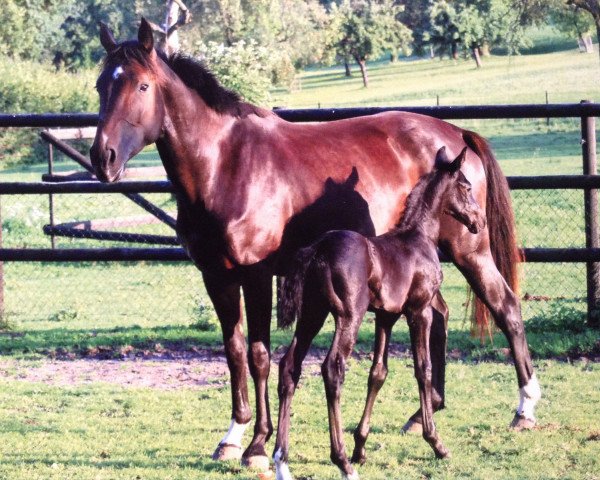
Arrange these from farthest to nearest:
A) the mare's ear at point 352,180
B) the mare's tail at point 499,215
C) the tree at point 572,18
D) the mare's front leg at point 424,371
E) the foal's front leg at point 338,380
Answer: the tree at point 572,18, the mare's tail at point 499,215, the mare's ear at point 352,180, the mare's front leg at point 424,371, the foal's front leg at point 338,380

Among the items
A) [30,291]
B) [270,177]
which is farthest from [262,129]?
[30,291]

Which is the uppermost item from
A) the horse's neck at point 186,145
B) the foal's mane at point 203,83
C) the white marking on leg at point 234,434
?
the foal's mane at point 203,83

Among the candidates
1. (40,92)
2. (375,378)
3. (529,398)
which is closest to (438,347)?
(529,398)

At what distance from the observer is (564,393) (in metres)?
6.65

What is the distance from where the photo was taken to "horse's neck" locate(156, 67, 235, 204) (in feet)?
17.5

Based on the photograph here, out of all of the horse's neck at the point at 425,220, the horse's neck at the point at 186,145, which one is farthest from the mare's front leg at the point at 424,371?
the horse's neck at the point at 186,145

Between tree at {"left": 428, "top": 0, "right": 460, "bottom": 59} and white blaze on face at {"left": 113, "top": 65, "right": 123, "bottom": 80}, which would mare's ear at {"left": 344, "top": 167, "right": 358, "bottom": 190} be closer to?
white blaze on face at {"left": 113, "top": 65, "right": 123, "bottom": 80}

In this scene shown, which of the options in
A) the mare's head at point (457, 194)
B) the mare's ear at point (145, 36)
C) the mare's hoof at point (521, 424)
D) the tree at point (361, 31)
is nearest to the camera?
the mare's ear at point (145, 36)

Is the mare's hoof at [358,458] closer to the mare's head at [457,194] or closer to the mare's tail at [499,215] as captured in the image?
the mare's head at [457,194]

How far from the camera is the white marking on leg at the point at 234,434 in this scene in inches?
218

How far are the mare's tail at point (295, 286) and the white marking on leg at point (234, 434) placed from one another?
0.95 m

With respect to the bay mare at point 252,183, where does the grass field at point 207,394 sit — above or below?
below

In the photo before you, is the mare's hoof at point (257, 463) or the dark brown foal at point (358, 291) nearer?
the dark brown foal at point (358, 291)

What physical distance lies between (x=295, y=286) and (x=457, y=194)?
1246 mm
